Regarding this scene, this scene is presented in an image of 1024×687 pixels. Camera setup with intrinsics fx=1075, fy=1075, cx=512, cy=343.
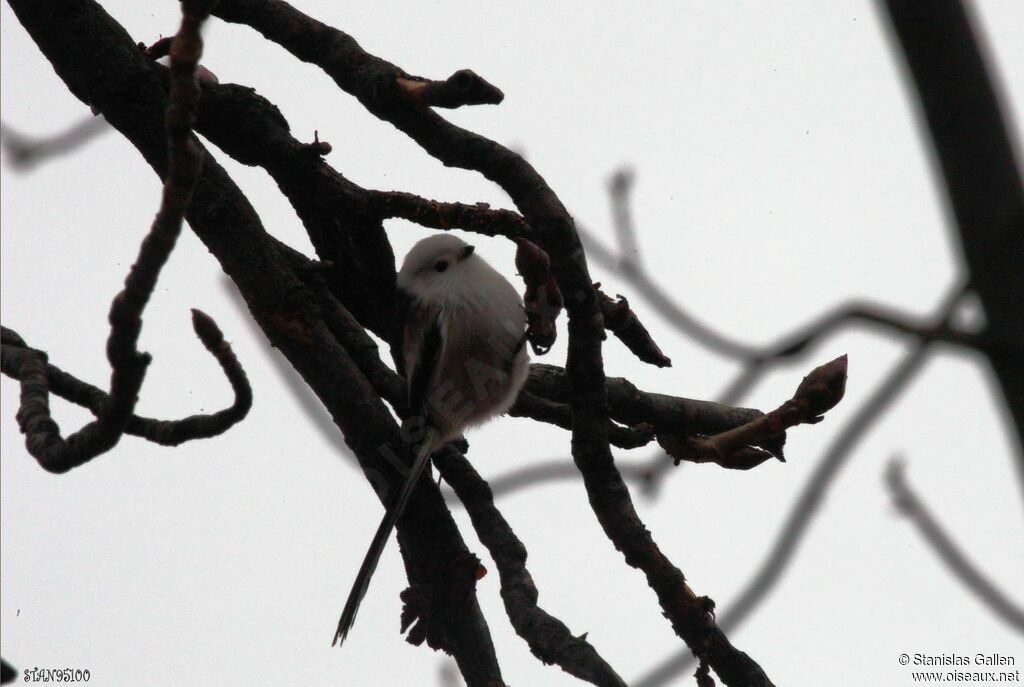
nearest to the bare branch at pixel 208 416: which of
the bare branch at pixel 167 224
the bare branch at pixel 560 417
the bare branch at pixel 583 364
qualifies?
the bare branch at pixel 167 224

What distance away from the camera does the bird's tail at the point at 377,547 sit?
2.98 m

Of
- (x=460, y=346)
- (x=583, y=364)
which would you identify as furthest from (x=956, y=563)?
(x=460, y=346)

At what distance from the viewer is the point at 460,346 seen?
3680mm

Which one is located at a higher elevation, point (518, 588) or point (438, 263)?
point (438, 263)

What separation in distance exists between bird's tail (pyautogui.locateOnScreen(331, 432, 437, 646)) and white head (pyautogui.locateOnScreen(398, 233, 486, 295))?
30.6 inches

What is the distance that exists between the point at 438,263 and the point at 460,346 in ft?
1.15

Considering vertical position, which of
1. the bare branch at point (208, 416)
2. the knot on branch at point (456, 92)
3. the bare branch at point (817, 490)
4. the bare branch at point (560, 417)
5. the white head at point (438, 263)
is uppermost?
the white head at point (438, 263)

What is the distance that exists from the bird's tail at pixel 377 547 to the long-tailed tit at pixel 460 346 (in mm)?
323

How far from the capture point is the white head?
12.5 ft

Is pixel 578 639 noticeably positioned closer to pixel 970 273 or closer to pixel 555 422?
pixel 555 422

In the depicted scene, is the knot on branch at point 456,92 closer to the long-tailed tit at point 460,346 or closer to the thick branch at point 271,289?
the thick branch at point 271,289

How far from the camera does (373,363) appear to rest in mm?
3396

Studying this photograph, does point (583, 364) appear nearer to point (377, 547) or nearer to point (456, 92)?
point (456, 92)

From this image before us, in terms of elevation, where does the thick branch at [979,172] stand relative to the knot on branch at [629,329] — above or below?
below
